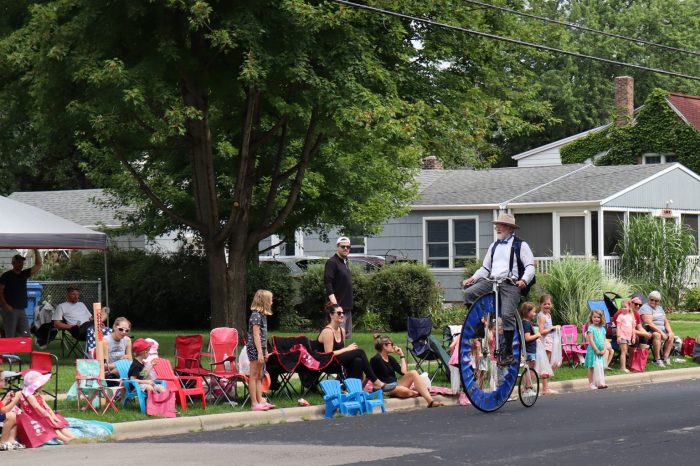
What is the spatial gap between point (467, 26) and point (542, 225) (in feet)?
48.0

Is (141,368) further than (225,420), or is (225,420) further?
(141,368)

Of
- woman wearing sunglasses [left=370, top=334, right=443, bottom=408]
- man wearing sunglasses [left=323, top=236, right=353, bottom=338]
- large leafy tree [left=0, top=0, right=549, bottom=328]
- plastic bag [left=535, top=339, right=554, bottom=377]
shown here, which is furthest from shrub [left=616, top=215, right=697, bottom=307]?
woman wearing sunglasses [left=370, top=334, right=443, bottom=408]

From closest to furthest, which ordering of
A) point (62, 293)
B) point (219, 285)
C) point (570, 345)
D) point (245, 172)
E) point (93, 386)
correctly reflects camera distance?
point (93, 386) < point (570, 345) < point (245, 172) < point (219, 285) < point (62, 293)

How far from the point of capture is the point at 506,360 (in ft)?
44.5

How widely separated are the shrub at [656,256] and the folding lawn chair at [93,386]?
22047mm

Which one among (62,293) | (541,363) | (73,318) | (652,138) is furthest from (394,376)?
(652,138)

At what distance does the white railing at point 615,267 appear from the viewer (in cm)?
3352

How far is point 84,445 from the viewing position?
40.1 ft

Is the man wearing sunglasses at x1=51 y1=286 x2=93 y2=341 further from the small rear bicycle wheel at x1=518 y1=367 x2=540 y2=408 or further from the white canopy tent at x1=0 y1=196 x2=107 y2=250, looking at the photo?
the small rear bicycle wheel at x1=518 y1=367 x2=540 y2=408

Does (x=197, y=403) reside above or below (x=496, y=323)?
below

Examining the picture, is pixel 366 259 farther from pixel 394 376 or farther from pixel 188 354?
pixel 394 376

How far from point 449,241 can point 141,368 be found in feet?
74.6

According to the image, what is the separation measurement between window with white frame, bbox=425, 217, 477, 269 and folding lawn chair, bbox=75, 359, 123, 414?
74.3 feet

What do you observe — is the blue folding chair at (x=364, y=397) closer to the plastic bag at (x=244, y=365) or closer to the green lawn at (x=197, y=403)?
the green lawn at (x=197, y=403)
